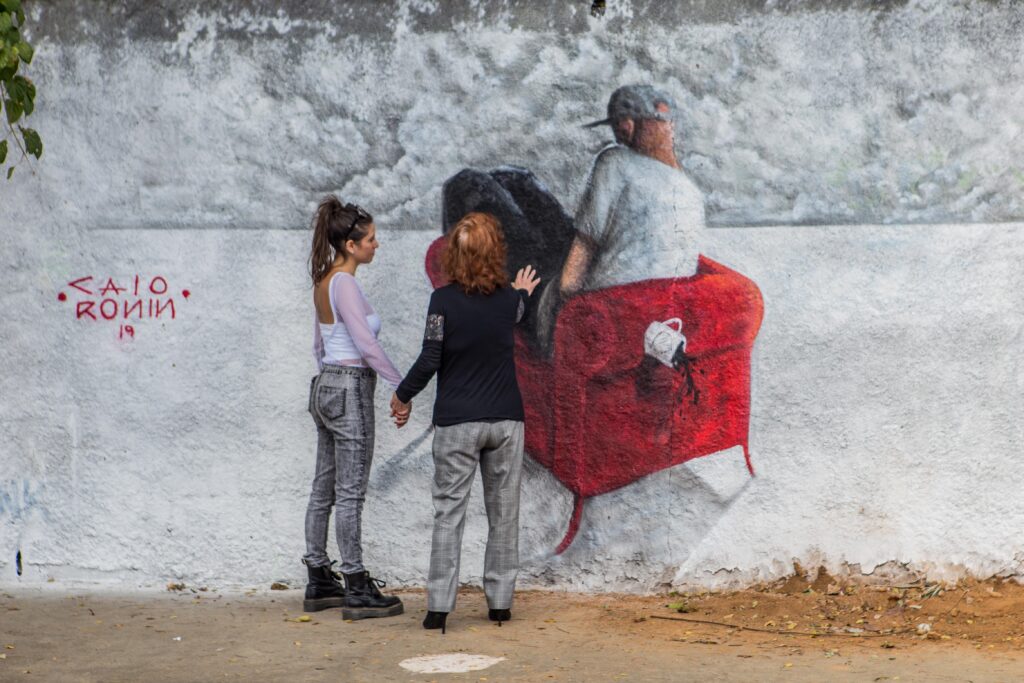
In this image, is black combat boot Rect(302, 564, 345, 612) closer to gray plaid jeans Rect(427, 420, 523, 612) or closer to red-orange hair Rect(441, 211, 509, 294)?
gray plaid jeans Rect(427, 420, 523, 612)

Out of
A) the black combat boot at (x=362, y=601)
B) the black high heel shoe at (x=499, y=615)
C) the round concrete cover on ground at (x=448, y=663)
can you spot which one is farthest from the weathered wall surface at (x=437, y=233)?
the round concrete cover on ground at (x=448, y=663)

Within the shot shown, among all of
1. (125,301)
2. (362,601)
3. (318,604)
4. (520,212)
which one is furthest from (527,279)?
(125,301)

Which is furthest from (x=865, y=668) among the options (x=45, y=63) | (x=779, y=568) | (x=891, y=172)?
(x=45, y=63)

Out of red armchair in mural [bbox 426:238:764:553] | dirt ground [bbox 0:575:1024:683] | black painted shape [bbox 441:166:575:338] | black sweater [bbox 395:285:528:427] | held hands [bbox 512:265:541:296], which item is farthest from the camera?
black painted shape [bbox 441:166:575:338]

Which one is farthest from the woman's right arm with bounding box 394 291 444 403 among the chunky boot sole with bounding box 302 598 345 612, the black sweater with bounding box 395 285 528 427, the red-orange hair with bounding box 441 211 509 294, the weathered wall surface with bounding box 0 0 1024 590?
the chunky boot sole with bounding box 302 598 345 612

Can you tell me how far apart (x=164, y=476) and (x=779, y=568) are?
2.96 meters

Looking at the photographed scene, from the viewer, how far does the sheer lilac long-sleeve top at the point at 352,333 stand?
5.28 m

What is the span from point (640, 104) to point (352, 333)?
1.70m

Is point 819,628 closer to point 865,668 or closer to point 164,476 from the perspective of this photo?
point 865,668

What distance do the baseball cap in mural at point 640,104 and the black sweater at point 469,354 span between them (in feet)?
3.82

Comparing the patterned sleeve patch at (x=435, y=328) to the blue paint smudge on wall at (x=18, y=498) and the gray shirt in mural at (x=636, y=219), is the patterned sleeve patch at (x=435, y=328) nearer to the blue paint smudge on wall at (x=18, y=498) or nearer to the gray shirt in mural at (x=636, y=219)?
the gray shirt in mural at (x=636, y=219)

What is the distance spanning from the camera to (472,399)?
503 cm

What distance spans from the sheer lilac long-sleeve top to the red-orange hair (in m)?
0.47

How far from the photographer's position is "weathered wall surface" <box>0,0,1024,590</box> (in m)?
5.50
